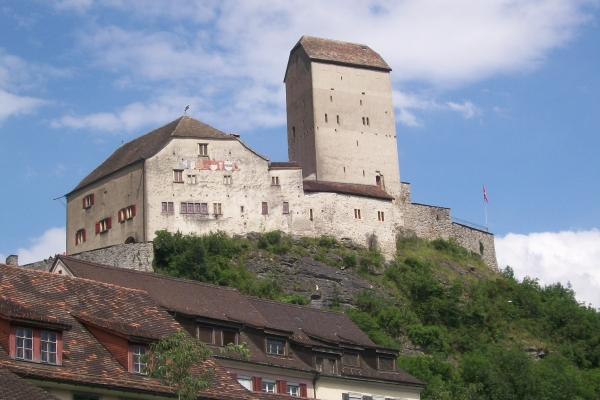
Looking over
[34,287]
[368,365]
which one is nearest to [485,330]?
[368,365]

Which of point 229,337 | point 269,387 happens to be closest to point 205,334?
point 229,337

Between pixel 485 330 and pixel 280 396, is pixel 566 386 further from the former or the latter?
pixel 280 396

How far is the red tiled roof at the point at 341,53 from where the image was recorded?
97.4 metres

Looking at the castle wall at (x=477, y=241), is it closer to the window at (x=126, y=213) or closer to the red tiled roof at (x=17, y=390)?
the window at (x=126, y=213)

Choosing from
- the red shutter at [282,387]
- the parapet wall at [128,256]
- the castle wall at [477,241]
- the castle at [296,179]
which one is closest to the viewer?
the red shutter at [282,387]

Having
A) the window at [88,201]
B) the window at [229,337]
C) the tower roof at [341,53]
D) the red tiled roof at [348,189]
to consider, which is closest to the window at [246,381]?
the window at [229,337]

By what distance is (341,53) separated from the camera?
9862cm

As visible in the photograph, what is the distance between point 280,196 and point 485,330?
60.9 feet

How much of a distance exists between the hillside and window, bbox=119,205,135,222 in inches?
150

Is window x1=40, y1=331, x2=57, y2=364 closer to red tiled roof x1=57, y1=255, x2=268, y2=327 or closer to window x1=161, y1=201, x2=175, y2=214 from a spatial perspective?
red tiled roof x1=57, y1=255, x2=268, y2=327

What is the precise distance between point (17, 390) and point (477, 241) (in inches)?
3243

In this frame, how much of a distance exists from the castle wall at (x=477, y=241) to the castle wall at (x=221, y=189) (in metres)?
19.0

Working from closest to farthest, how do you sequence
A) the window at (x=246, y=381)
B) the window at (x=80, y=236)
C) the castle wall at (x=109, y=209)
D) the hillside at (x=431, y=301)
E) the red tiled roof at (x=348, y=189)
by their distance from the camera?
1. the window at (x=246, y=381)
2. the hillside at (x=431, y=301)
3. the castle wall at (x=109, y=209)
4. the window at (x=80, y=236)
5. the red tiled roof at (x=348, y=189)

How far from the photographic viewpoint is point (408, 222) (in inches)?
3782
